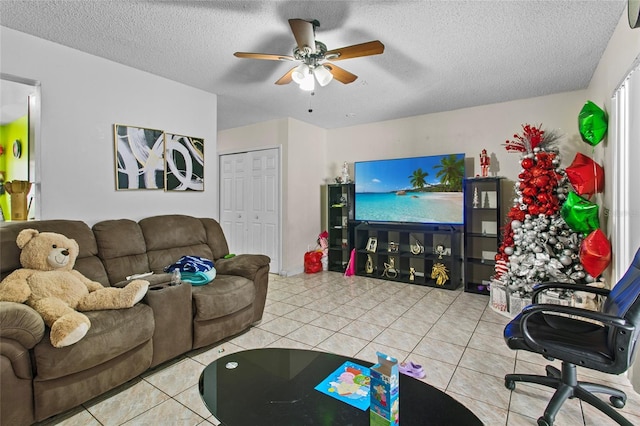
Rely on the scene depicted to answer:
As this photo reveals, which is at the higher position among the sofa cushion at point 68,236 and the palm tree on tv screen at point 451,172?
the palm tree on tv screen at point 451,172

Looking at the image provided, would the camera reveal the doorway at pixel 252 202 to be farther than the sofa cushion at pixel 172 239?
Yes

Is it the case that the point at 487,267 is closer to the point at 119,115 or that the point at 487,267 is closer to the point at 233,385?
the point at 233,385

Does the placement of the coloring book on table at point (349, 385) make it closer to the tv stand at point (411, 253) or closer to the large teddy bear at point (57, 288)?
the large teddy bear at point (57, 288)

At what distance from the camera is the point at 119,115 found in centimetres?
303

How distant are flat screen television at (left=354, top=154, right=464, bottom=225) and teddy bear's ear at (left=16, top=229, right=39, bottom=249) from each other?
404 cm

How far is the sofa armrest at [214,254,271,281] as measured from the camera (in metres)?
2.96

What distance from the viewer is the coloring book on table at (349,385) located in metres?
1.38

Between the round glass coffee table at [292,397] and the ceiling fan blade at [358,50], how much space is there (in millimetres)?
2019

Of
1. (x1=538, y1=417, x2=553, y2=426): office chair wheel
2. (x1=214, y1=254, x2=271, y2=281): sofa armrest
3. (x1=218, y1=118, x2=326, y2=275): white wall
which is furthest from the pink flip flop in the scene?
(x1=218, y1=118, x2=326, y2=275): white wall

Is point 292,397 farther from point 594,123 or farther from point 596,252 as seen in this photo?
point 594,123

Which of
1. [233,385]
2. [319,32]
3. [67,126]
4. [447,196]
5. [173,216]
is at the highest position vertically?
[319,32]

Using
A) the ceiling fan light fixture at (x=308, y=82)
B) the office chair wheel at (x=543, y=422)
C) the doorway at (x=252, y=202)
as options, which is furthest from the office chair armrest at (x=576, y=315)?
the doorway at (x=252, y=202)

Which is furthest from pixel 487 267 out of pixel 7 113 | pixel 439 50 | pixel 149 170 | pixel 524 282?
pixel 7 113

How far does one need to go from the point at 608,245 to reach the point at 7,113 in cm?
508
